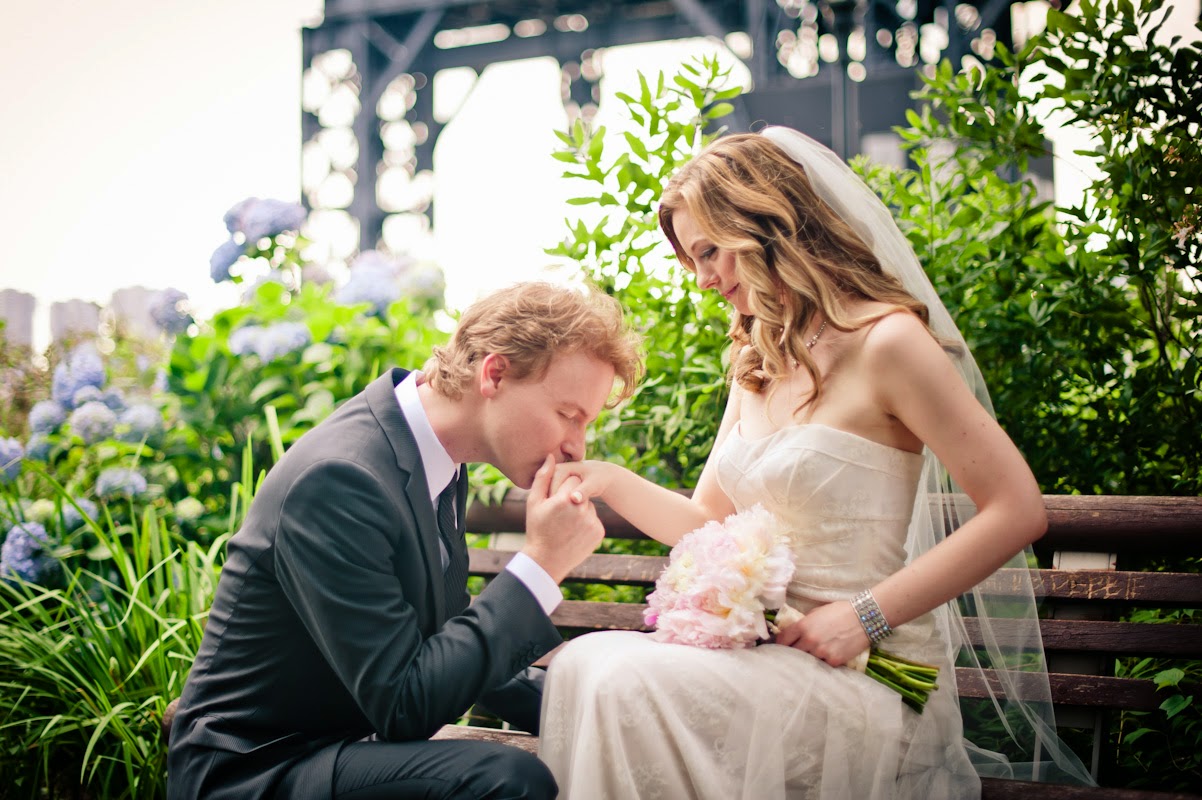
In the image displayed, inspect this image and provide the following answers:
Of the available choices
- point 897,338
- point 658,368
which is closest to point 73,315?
point 658,368

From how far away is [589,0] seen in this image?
9.43 m

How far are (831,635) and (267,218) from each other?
119 inches

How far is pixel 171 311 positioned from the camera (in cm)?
399

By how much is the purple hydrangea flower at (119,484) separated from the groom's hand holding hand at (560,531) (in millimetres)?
2271

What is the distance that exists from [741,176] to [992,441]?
0.84m

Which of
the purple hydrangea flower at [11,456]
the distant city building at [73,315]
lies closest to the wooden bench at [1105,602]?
the purple hydrangea flower at [11,456]

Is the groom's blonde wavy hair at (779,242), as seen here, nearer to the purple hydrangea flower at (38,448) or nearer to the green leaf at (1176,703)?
the green leaf at (1176,703)

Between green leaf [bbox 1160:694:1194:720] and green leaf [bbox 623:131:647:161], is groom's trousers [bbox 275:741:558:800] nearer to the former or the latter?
green leaf [bbox 1160:694:1194:720]

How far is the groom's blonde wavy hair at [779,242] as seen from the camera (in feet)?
7.25

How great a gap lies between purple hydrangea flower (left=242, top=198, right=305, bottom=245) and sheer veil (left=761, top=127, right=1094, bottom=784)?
2380 millimetres

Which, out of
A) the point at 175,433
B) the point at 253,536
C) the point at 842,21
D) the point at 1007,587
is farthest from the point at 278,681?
the point at 842,21

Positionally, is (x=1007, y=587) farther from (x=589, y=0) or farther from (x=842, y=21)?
(x=589, y=0)

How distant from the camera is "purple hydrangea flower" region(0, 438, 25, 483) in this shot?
3.86 m

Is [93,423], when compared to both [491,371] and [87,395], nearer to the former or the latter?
[87,395]
